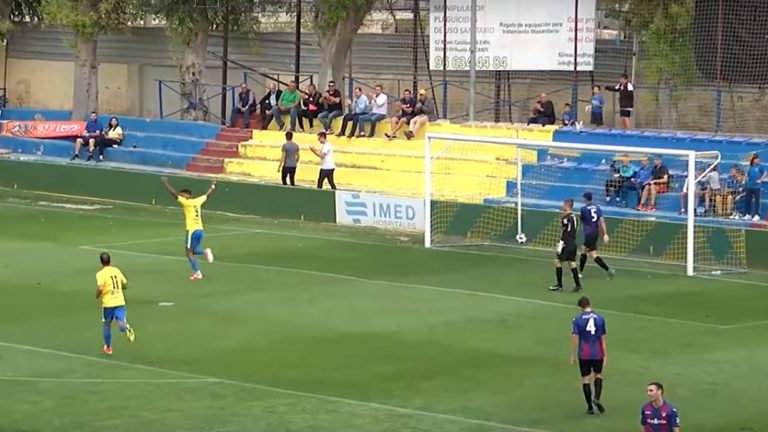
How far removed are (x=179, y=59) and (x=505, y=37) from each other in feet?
42.8

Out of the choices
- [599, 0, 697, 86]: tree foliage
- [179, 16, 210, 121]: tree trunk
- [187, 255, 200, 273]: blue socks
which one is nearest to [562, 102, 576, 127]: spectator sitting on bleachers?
[599, 0, 697, 86]: tree foliage

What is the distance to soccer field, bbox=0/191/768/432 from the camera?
19.8 m

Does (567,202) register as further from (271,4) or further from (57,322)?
(271,4)

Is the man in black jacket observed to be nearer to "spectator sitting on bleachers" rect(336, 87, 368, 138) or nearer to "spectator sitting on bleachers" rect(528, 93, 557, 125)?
"spectator sitting on bleachers" rect(528, 93, 557, 125)

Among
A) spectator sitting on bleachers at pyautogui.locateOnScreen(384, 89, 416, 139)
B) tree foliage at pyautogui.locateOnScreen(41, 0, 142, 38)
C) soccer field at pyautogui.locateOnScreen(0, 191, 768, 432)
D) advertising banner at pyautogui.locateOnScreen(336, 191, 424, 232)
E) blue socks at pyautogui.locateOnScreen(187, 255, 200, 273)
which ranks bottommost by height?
soccer field at pyautogui.locateOnScreen(0, 191, 768, 432)

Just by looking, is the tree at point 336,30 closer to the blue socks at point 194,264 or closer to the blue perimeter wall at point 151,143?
the blue perimeter wall at point 151,143

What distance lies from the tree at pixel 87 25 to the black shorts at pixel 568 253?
23.8 metres

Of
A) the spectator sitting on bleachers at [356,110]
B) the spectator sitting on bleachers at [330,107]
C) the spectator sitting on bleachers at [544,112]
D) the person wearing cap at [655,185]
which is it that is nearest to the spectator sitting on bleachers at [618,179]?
the person wearing cap at [655,185]

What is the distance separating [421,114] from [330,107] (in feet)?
9.33

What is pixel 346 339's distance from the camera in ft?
80.6

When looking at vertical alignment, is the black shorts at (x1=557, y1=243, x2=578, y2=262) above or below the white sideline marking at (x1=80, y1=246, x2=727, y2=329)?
above

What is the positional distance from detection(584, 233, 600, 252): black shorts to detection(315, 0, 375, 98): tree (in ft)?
52.3

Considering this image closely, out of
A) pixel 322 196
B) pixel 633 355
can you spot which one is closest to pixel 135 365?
pixel 633 355

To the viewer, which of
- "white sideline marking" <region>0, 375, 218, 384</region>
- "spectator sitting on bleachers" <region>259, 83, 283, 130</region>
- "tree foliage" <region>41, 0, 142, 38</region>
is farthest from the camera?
"tree foliage" <region>41, 0, 142, 38</region>
